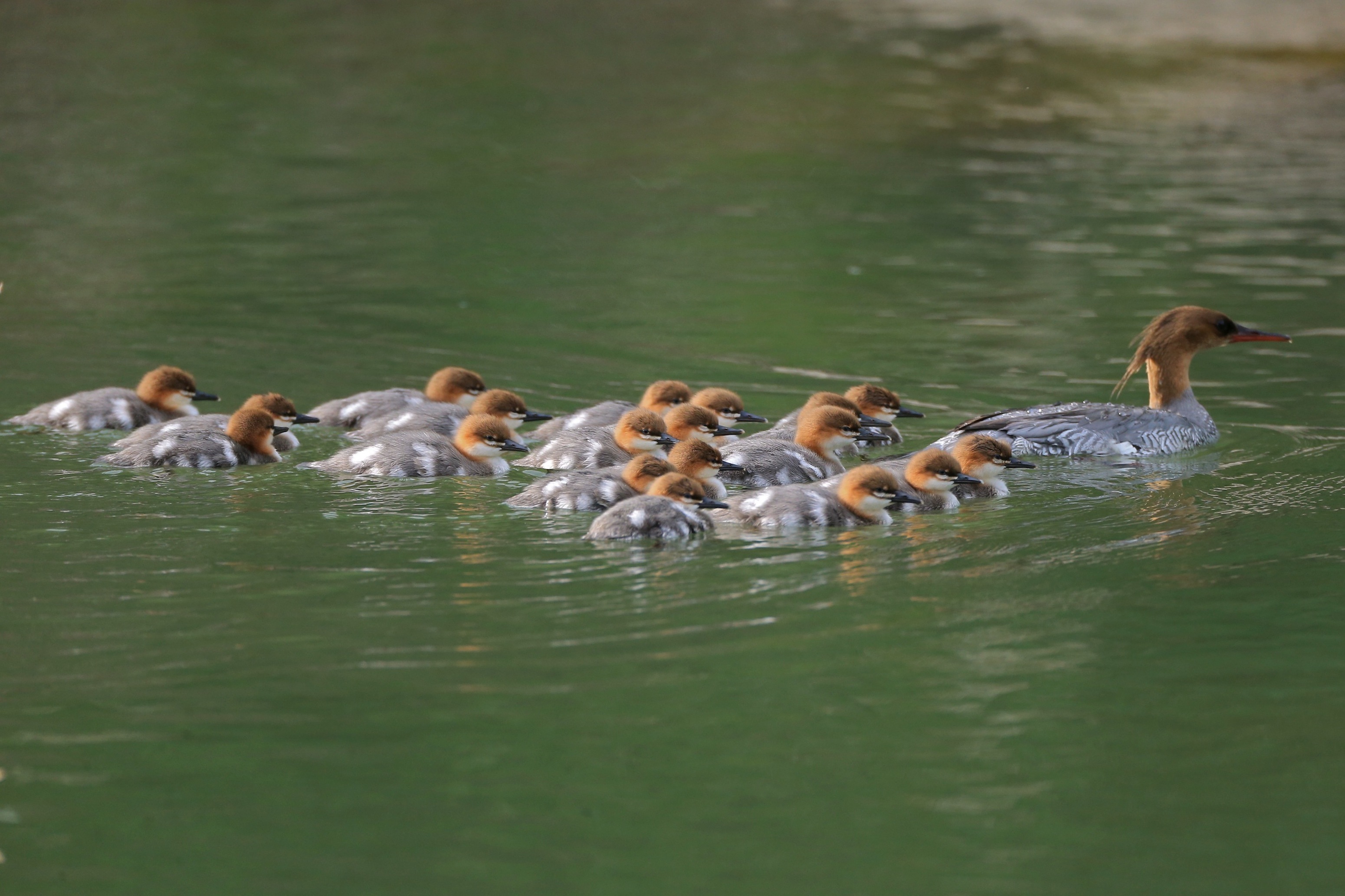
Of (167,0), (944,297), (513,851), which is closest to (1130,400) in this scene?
(944,297)

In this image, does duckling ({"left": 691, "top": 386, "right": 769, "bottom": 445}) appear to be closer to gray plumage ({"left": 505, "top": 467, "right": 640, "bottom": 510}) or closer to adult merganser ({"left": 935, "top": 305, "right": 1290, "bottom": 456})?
adult merganser ({"left": 935, "top": 305, "right": 1290, "bottom": 456})

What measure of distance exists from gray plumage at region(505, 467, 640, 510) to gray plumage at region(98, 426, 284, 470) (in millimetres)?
1495

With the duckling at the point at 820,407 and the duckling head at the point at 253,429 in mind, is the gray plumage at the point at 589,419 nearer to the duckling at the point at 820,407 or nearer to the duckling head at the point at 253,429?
the duckling at the point at 820,407

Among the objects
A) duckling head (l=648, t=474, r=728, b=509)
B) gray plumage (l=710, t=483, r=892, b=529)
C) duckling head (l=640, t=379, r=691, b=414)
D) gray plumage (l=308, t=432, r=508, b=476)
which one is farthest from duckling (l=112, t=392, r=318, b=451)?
gray plumage (l=710, t=483, r=892, b=529)

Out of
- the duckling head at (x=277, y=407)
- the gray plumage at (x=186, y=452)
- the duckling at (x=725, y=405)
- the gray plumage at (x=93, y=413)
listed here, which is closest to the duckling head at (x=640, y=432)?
the duckling at (x=725, y=405)

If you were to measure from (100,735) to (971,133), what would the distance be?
1625 centimetres

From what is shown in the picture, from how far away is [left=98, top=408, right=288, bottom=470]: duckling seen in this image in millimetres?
8039

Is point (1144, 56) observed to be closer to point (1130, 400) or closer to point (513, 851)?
point (1130, 400)

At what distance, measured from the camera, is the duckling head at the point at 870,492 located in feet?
23.6

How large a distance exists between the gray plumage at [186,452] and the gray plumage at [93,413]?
2.22 ft

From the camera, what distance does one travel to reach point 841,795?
4.72m

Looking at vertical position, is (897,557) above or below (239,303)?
below

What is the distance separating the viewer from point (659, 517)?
6793 mm

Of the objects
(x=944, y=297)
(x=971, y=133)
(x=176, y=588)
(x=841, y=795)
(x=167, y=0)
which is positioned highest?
(x=167, y=0)
